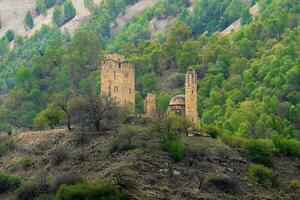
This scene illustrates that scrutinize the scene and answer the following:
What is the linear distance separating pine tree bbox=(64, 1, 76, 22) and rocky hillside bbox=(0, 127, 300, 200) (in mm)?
83910

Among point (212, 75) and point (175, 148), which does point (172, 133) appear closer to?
point (175, 148)

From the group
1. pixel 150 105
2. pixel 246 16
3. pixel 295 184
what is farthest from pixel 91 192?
pixel 246 16

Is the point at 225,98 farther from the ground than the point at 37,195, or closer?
farther from the ground

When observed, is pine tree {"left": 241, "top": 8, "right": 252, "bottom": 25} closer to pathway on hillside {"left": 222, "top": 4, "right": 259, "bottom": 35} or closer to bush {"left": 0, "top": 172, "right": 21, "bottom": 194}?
pathway on hillside {"left": 222, "top": 4, "right": 259, "bottom": 35}

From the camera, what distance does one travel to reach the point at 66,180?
2448 inches

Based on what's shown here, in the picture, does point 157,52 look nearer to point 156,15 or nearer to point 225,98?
point 225,98

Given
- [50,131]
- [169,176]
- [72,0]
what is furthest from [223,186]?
[72,0]

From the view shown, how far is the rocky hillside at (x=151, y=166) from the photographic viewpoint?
2463 inches

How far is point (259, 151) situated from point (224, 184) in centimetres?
667

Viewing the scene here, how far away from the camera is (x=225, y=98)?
315 ft

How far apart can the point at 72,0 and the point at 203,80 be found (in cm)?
6864

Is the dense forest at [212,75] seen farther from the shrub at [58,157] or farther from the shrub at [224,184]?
the shrub at [224,184]

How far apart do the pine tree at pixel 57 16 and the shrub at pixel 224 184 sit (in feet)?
307

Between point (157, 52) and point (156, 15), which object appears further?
point (156, 15)
